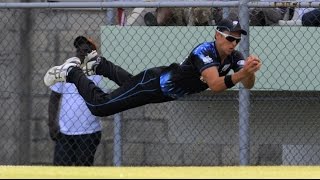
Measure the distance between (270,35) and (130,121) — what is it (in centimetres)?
199

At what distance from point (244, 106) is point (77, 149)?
5.58 ft

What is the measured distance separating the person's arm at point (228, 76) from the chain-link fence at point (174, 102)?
2.61ft

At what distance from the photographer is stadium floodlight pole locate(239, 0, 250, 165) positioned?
307 inches

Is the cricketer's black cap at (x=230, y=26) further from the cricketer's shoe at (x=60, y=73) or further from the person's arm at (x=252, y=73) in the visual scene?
the cricketer's shoe at (x=60, y=73)

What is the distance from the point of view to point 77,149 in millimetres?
8523

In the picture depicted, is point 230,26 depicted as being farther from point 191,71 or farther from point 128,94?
point 128,94

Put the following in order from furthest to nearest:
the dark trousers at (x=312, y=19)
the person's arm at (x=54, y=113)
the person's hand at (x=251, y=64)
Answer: the person's arm at (x=54, y=113)
the dark trousers at (x=312, y=19)
the person's hand at (x=251, y=64)

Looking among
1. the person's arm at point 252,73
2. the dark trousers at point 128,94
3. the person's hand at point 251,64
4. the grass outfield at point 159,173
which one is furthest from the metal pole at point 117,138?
the grass outfield at point 159,173

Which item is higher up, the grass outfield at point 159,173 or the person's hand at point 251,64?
the person's hand at point 251,64

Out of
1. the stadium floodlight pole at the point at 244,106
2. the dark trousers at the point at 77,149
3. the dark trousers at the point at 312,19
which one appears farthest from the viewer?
the dark trousers at the point at 77,149

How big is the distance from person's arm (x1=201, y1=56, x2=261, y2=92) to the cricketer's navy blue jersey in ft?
0.61

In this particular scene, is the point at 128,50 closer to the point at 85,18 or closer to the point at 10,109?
the point at 85,18

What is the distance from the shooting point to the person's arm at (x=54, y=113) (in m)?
8.89

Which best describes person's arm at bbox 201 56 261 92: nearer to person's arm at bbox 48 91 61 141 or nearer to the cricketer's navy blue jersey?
the cricketer's navy blue jersey
